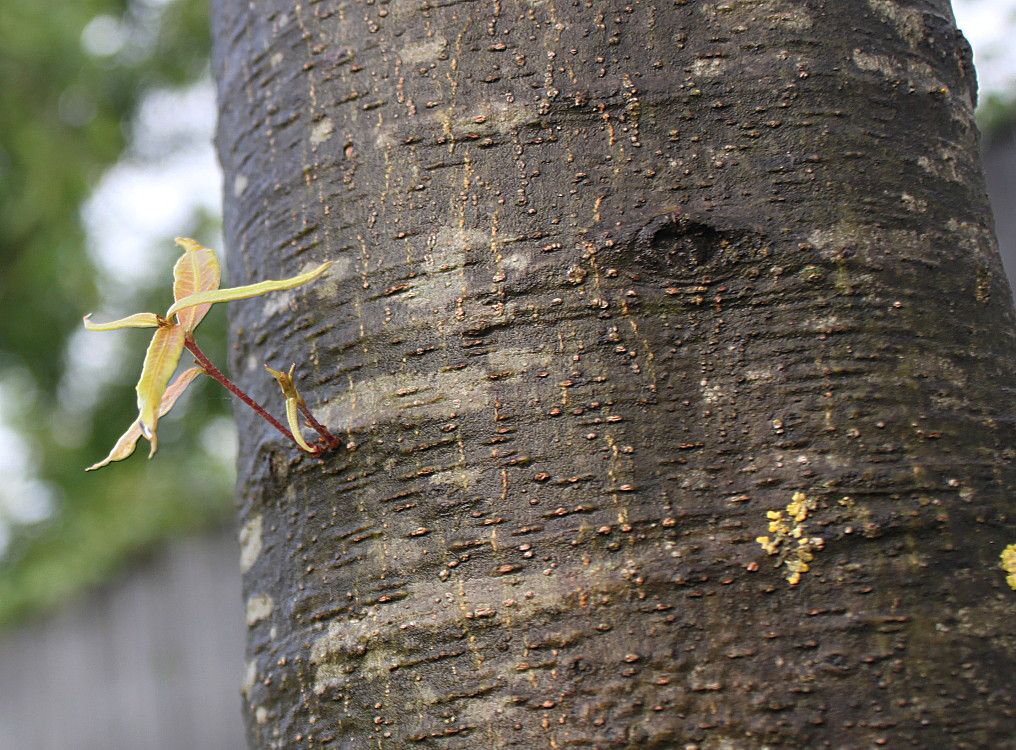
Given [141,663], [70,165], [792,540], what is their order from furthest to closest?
1. [141,663]
2. [70,165]
3. [792,540]

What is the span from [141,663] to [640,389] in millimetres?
4064

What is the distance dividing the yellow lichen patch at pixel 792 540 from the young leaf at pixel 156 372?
1.41 feet

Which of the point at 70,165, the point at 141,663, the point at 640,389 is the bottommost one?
the point at 640,389

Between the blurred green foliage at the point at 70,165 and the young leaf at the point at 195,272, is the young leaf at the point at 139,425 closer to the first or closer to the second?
the young leaf at the point at 195,272

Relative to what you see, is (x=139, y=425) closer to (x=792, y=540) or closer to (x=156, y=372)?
(x=156, y=372)

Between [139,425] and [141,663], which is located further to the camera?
[141,663]

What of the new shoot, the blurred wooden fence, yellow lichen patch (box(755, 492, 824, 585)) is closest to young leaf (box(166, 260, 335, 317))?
the new shoot

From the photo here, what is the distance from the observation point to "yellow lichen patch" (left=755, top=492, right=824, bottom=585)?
663mm

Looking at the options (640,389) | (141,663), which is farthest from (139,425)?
(141,663)

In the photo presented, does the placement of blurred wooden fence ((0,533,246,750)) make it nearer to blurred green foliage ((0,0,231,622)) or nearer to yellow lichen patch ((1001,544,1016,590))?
blurred green foliage ((0,0,231,622))

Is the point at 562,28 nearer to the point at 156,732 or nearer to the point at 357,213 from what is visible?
the point at 357,213

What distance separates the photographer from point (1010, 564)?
2.25ft

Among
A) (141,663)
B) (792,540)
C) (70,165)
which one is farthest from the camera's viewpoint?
(141,663)

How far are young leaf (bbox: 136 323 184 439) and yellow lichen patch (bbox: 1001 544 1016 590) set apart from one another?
60cm
